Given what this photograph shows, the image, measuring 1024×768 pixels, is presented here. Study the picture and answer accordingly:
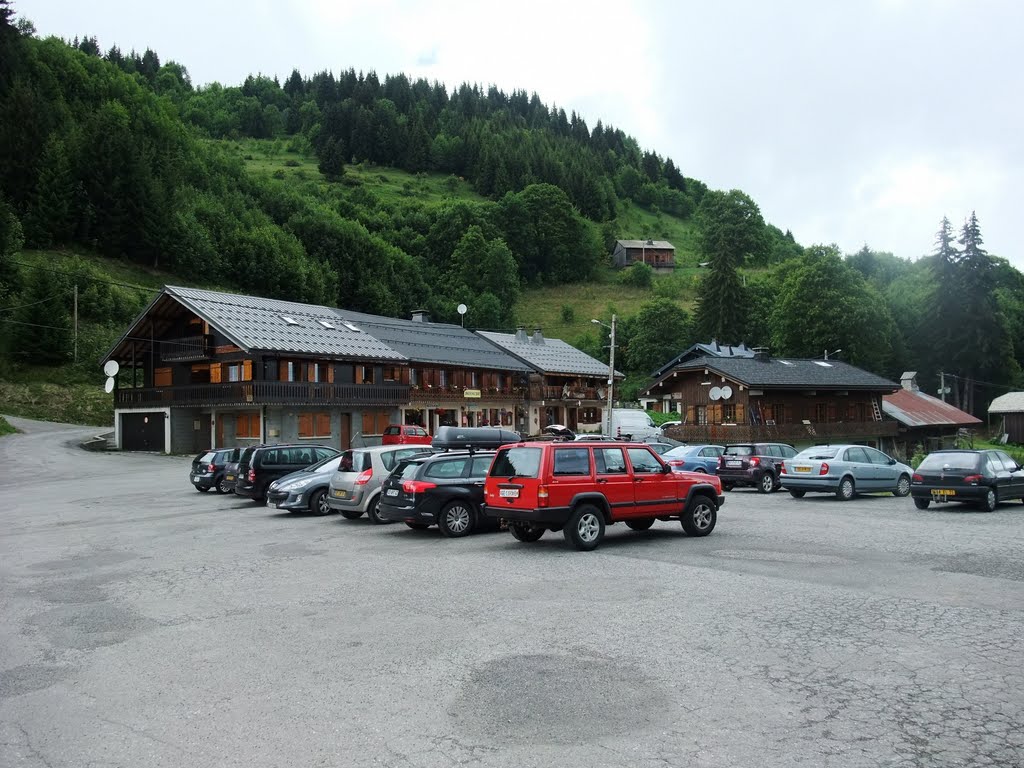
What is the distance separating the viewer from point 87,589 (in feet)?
35.8

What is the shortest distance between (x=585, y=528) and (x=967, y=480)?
11280mm

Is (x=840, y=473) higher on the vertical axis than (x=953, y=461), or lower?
lower

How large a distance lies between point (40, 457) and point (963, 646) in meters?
41.0

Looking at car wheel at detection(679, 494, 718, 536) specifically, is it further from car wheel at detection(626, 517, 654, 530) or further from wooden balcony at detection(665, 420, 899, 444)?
wooden balcony at detection(665, 420, 899, 444)

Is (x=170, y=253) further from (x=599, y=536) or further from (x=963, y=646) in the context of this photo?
(x=963, y=646)

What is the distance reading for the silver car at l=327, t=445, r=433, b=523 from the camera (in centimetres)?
1783

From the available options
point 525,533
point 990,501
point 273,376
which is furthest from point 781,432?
point 525,533

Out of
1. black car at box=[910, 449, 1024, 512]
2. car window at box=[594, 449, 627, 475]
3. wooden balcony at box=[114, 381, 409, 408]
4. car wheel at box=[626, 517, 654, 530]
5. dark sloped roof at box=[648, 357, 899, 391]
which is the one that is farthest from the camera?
dark sloped roof at box=[648, 357, 899, 391]

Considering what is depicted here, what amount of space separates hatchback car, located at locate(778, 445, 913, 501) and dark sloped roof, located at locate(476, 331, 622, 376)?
42433 mm

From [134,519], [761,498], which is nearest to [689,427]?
[761,498]

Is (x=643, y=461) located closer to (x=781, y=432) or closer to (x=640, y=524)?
(x=640, y=524)

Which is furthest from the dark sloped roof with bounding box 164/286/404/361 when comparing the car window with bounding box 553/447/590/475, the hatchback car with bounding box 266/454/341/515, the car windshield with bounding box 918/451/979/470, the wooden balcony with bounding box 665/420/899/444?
the car window with bounding box 553/447/590/475

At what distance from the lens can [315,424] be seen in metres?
48.0

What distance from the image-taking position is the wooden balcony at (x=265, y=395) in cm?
4438
